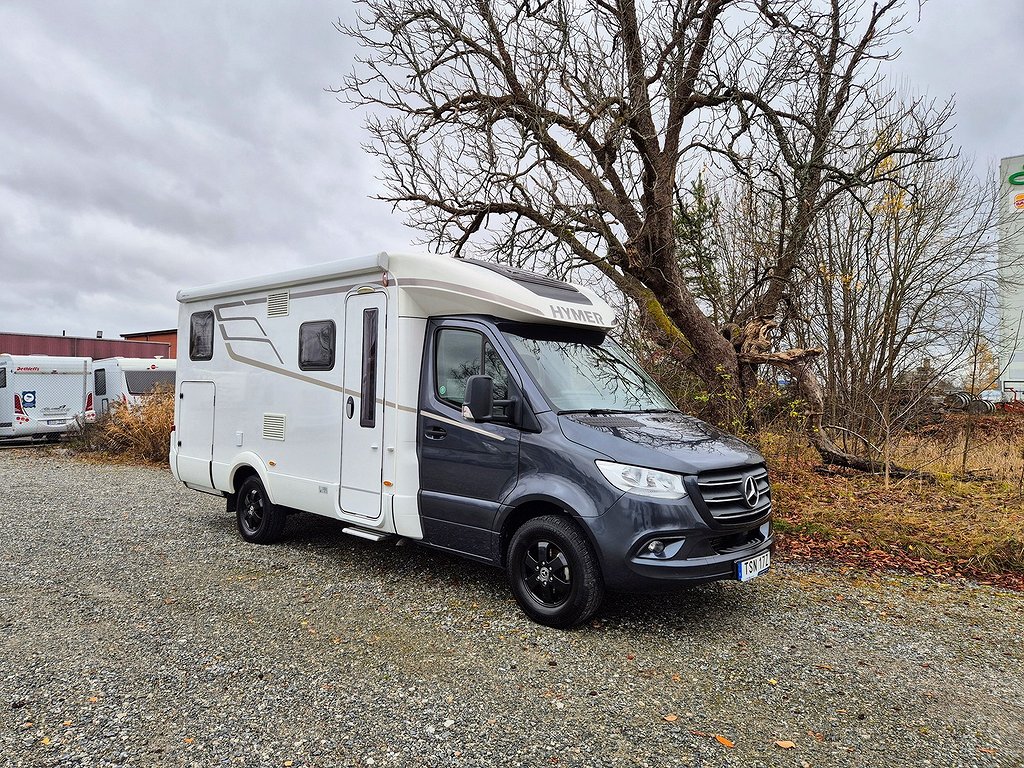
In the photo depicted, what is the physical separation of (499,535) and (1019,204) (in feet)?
88.6

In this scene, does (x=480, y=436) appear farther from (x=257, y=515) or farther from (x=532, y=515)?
(x=257, y=515)

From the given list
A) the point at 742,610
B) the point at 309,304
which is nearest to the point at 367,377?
the point at 309,304

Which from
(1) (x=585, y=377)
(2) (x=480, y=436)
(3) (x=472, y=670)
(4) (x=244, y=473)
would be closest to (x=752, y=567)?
(1) (x=585, y=377)

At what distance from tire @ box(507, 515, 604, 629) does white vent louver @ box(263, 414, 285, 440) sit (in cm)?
302

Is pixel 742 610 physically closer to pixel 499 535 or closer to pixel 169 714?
pixel 499 535

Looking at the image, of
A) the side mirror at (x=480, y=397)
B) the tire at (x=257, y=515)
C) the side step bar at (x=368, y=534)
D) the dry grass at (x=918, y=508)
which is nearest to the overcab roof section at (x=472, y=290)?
the side mirror at (x=480, y=397)

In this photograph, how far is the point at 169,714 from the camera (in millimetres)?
3492

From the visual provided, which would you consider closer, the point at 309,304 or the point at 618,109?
the point at 309,304

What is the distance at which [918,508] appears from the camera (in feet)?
23.8

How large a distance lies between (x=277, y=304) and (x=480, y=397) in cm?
307

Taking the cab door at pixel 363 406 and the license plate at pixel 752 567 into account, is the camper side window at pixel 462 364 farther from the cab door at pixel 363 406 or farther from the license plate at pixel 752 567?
the license plate at pixel 752 567

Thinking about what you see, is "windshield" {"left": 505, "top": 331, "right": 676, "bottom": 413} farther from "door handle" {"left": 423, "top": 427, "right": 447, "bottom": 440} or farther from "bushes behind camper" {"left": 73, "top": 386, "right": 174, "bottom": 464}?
"bushes behind camper" {"left": 73, "top": 386, "right": 174, "bottom": 464}

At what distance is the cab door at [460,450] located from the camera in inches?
193

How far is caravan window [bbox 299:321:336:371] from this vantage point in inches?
243
